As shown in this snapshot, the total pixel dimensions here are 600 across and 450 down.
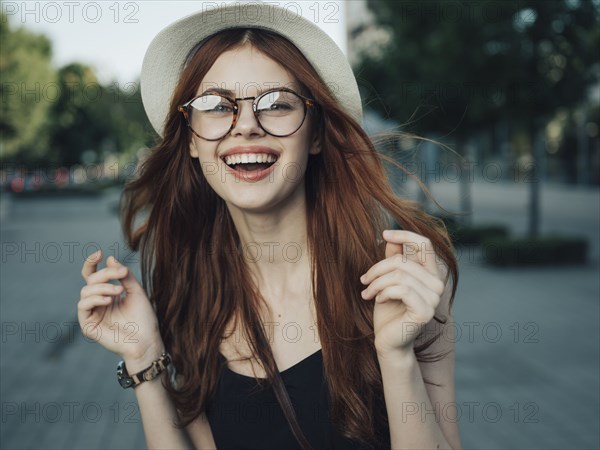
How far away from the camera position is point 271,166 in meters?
1.88

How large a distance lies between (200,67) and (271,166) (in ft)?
1.12

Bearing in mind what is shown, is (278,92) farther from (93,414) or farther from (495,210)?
(495,210)

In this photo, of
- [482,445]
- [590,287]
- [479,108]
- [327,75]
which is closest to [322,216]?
[327,75]

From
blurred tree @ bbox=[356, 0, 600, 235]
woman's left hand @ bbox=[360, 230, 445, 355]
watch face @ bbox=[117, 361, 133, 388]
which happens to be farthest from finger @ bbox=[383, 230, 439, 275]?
blurred tree @ bbox=[356, 0, 600, 235]

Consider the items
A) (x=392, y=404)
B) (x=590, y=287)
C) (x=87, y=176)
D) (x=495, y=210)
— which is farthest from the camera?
(x=87, y=176)

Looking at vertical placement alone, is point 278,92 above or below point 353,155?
above

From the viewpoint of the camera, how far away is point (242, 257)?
7.32 feet

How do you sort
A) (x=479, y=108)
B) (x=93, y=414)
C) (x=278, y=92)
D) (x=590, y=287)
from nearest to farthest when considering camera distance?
(x=278, y=92) → (x=93, y=414) → (x=590, y=287) → (x=479, y=108)

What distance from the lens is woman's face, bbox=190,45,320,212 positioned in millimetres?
1856

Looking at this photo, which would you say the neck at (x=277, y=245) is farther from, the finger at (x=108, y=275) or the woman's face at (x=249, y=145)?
the finger at (x=108, y=275)

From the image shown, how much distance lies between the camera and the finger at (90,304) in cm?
177

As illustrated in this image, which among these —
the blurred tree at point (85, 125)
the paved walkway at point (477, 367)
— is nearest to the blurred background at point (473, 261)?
the paved walkway at point (477, 367)

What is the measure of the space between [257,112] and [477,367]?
4511 mm

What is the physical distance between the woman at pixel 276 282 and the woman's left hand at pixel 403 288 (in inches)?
0.4
